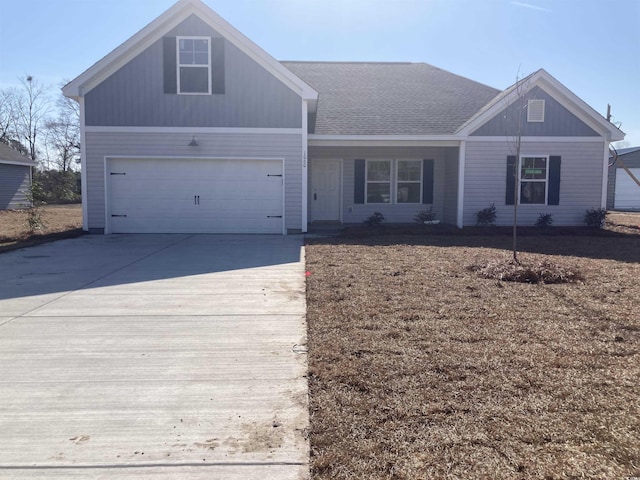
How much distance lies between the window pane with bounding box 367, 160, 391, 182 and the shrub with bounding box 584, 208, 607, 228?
625cm

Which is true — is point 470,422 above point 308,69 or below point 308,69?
below

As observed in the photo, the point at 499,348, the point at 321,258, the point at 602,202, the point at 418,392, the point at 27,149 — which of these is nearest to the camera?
the point at 418,392

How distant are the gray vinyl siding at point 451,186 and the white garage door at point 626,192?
18236mm

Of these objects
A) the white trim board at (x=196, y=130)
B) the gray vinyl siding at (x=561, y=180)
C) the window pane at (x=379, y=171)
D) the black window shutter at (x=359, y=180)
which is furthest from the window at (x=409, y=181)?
the white trim board at (x=196, y=130)

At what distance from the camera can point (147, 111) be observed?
46.1 feet

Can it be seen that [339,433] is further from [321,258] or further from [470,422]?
[321,258]

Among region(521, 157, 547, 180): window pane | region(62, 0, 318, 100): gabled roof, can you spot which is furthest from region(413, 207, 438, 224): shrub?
region(62, 0, 318, 100): gabled roof

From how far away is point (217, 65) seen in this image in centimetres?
1388

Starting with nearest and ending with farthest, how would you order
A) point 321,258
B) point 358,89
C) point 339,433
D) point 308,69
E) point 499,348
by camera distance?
point 339,433 → point 499,348 → point 321,258 → point 358,89 → point 308,69

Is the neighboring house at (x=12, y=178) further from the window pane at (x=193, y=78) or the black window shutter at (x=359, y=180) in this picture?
the black window shutter at (x=359, y=180)

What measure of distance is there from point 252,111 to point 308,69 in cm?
742

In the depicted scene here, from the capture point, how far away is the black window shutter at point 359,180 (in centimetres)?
1712

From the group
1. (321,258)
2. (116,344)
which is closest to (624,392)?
(116,344)

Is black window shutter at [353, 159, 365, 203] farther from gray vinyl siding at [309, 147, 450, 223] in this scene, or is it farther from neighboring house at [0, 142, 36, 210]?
neighboring house at [0, 142, 36, 210]
